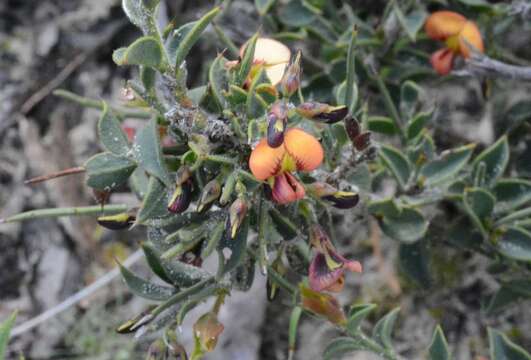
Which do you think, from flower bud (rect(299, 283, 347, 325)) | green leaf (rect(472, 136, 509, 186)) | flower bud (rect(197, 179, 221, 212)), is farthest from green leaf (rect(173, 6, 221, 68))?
green leaf (rect(472, 136, 509, 186))

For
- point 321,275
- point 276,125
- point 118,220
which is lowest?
point 321,275

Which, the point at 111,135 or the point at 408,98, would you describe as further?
the point at 408,98

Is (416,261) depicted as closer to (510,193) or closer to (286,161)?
(510,193)

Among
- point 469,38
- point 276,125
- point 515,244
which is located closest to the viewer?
point 276,125

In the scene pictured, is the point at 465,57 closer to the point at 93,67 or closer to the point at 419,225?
the point at 419,225

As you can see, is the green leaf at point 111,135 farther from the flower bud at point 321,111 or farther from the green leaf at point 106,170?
the flower bud at point 321,111

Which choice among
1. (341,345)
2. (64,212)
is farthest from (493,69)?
(64,212)

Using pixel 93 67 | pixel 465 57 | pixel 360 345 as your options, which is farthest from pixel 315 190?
pixel 93 67

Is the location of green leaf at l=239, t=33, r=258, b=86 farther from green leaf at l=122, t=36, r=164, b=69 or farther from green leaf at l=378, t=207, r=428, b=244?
green leaf at l=378, t=207, r=428, b=244

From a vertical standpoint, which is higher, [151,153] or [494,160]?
[151,153]
